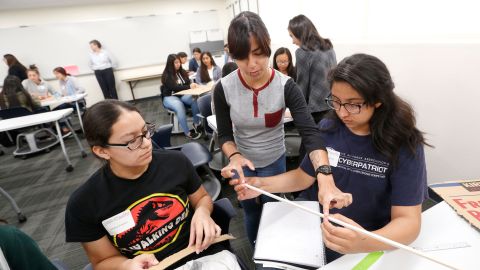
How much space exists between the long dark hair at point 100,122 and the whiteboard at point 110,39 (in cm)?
699

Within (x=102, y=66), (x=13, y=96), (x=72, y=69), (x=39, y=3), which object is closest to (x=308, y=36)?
(x=13, y=96)

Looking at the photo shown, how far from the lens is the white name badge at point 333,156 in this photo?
998mm

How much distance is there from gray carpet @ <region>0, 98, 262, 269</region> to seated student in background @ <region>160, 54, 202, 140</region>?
0.90ft

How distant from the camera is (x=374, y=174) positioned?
0.91 metres

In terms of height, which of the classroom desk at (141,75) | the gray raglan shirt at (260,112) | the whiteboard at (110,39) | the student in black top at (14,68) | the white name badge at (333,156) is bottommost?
the white name badge at (333,156)

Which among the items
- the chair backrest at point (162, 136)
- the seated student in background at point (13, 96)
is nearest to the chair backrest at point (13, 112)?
the seated student in background at point (13, 96)

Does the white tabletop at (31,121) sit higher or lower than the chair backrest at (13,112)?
lower

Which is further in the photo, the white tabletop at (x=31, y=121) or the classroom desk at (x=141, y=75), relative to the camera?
the classroom desk at (x=141, y=75)

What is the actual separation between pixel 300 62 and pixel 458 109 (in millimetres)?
1126

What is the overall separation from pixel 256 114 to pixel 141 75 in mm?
6889

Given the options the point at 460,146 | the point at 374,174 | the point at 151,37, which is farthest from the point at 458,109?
the point at 151,37

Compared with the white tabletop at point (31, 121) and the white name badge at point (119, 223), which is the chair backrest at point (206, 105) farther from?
the white tabletop at point (31, 121)

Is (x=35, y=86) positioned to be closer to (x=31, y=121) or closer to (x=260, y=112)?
(x=31, y=121)

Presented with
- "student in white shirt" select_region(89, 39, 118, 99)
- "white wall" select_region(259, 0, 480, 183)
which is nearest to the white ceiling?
"student in white shirt" select_region(89, 39, 118, 99)
